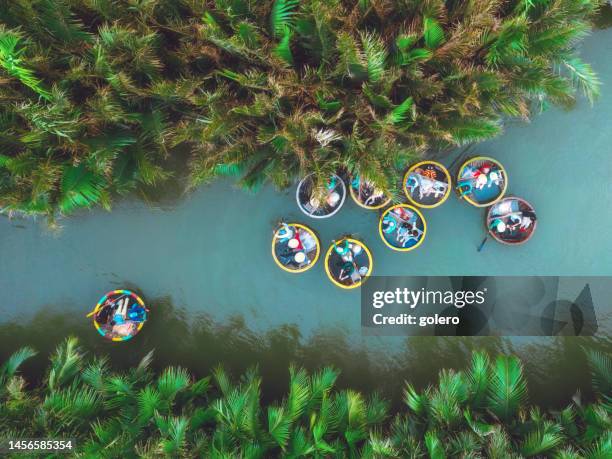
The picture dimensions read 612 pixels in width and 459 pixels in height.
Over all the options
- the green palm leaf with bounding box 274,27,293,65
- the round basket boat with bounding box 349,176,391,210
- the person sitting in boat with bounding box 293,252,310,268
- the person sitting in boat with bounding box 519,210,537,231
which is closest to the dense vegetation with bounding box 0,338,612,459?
the person sitting in boat with bounding box 293,252,310,268

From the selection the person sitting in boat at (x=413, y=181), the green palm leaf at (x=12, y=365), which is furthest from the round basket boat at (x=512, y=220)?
the green palm leaf at (x=12, y=365)

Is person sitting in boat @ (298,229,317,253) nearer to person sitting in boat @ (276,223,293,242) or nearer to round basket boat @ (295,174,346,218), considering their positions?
person sitting in boat @ (276,223,293,242)

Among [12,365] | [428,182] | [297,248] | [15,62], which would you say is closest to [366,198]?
[428,182]

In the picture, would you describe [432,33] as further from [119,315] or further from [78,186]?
[119,315]

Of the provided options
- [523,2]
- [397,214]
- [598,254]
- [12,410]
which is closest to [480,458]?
[397,214]

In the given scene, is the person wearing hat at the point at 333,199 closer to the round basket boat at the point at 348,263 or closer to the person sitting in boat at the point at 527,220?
the round basket boat at the point at 348,263

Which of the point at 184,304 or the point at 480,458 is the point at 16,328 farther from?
the point at 480,458
